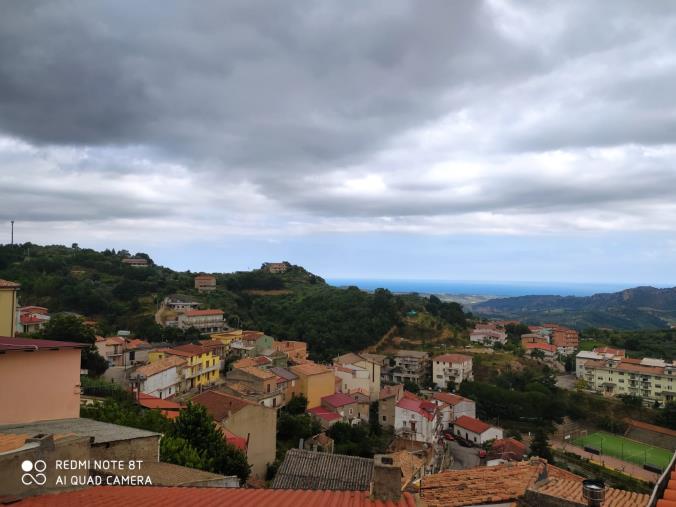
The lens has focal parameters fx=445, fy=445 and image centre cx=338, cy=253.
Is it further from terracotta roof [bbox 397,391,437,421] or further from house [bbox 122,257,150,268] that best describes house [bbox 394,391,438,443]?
house [bbox 122,257,150,268]

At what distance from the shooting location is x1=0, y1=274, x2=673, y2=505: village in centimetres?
711

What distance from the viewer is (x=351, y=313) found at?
71.9 m

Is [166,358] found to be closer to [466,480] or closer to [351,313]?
[466,480]

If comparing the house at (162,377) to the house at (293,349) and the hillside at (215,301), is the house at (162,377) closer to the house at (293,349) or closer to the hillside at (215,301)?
the house at (293,349)

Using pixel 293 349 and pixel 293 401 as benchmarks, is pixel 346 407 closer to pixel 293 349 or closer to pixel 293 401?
pixel 293 401

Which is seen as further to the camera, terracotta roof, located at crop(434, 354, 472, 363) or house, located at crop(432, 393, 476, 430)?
terracotta roof, located at crop(434, 354, 472, 363)

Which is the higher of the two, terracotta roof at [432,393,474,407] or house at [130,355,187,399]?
house at [130,355,187,399]

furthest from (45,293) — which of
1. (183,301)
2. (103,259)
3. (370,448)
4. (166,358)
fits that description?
(370,448)

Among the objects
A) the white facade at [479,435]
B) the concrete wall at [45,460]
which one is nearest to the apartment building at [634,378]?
the white facade at [479,435]

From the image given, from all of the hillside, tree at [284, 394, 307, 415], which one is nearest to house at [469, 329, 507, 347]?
the hillside

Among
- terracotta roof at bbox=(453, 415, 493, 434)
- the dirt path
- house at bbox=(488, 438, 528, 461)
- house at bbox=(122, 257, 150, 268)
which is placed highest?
house at bbox=(122, 257, 150, 268)

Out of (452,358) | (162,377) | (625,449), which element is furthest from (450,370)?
(162,377)

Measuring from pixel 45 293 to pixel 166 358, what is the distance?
41427 mm

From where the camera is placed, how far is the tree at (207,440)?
1464 cm
